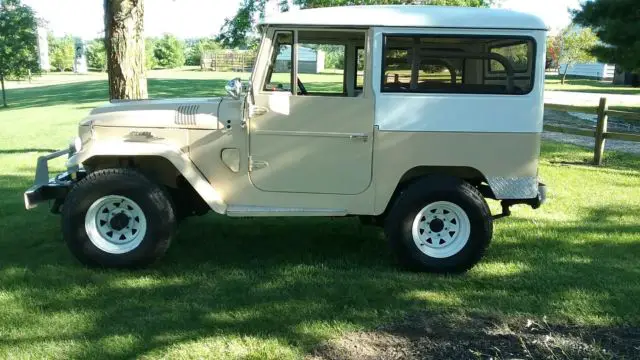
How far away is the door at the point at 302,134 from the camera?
15.5ft

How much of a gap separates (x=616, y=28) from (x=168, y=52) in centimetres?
8699

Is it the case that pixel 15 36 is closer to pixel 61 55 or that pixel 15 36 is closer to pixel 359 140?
pixel 359 140

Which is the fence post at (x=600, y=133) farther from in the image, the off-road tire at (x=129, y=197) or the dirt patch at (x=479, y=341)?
the off-road tire at (x=129, y=197)

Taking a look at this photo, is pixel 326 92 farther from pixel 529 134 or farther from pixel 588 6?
pixel 588 6

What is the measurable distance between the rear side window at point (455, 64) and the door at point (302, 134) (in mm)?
370

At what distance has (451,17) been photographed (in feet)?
15.3

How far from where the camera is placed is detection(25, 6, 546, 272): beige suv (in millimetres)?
4723

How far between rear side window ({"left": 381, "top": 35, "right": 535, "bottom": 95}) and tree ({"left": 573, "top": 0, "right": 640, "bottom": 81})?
38.2 feet

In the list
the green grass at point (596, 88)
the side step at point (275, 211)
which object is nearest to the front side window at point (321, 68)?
the side step at point (275, 211)

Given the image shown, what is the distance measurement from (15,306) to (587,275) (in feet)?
14.3

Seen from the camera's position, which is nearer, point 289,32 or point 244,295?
point 244,295

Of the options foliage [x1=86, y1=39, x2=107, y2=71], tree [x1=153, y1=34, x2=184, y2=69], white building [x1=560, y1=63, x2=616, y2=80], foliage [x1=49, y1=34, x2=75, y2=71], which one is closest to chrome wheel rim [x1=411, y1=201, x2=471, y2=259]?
white building [x1=560, y1=63, x2=616, y2=80]

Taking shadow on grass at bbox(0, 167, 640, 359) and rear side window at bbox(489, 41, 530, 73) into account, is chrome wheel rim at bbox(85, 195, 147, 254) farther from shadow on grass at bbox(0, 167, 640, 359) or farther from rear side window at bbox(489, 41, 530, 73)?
rear side window at bbox(489, 41, 530, 73)

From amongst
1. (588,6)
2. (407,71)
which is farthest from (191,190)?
(588,6)
